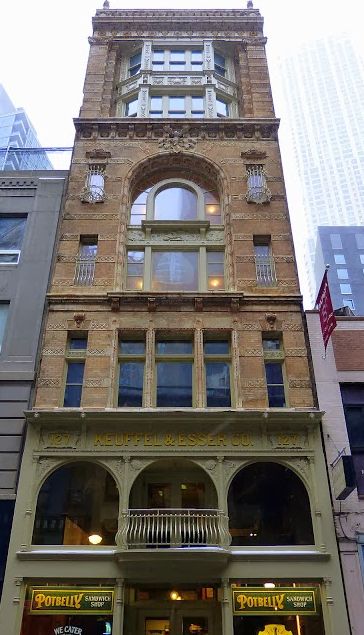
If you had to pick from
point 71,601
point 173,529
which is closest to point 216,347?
point 173,529

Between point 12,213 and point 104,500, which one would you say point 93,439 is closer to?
point 104,500

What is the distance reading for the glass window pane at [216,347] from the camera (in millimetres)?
18625

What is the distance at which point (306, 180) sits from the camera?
172750 millimetres

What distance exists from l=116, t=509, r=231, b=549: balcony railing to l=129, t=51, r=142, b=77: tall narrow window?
21.4 metres

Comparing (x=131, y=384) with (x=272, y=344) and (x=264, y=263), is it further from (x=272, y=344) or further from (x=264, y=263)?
(x=264, y=263)

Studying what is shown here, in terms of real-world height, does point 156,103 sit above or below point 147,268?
above

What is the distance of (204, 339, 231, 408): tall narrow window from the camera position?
17656 mm

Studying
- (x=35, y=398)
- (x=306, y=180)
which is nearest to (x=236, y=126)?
(x=35, y=398)

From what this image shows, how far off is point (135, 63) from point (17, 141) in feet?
242

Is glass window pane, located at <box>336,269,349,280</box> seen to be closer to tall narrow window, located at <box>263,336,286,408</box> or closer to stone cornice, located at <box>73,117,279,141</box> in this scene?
stone cornice, located at <box>73,117,279,141</box>

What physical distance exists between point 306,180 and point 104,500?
168825mm

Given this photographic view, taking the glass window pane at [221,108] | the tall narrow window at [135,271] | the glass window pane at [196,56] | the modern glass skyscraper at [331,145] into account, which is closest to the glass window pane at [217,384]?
the tall narrow window at [135,271]

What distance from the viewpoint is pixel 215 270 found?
67.4ft

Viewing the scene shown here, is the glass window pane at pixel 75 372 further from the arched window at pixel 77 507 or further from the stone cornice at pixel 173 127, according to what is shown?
the stone cornice at pixel 173 127
